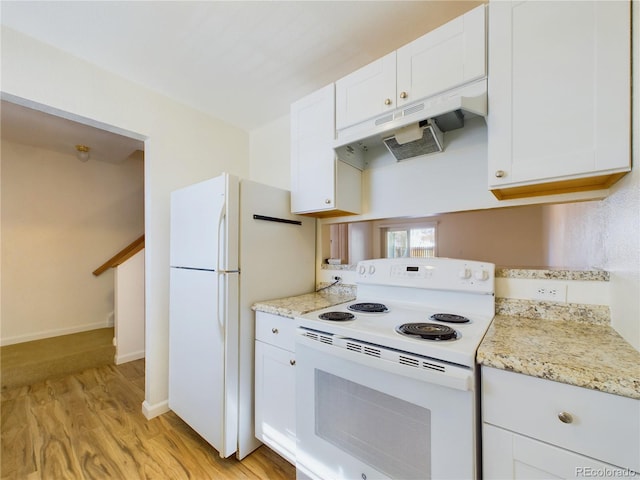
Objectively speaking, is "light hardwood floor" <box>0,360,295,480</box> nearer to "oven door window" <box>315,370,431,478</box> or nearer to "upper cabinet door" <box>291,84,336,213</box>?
"oven door window" <box>315,370,431,478</box>

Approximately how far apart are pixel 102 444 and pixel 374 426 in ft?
5.99

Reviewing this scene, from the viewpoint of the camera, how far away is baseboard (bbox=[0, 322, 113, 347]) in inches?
125

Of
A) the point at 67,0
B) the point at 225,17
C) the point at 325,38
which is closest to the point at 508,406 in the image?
the point at 325,38

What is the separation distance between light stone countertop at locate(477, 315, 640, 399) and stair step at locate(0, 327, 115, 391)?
367 centimetres

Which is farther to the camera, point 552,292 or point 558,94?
point 552,292

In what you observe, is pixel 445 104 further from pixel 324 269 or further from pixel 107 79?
pixel 107 79

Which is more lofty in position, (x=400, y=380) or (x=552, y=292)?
(x=552, y=292)

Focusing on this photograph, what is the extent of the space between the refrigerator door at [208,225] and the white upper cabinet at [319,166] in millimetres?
475

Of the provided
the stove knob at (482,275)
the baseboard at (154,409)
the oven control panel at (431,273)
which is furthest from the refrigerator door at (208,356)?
the stove knob at (482,275)

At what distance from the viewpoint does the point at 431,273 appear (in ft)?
5.01

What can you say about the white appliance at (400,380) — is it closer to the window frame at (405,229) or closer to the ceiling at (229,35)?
the window frame at (405,229)

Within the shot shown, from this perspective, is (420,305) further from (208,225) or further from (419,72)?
(208,225)

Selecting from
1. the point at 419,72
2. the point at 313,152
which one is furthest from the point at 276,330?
the point at 419,72

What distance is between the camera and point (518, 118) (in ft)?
3.62
